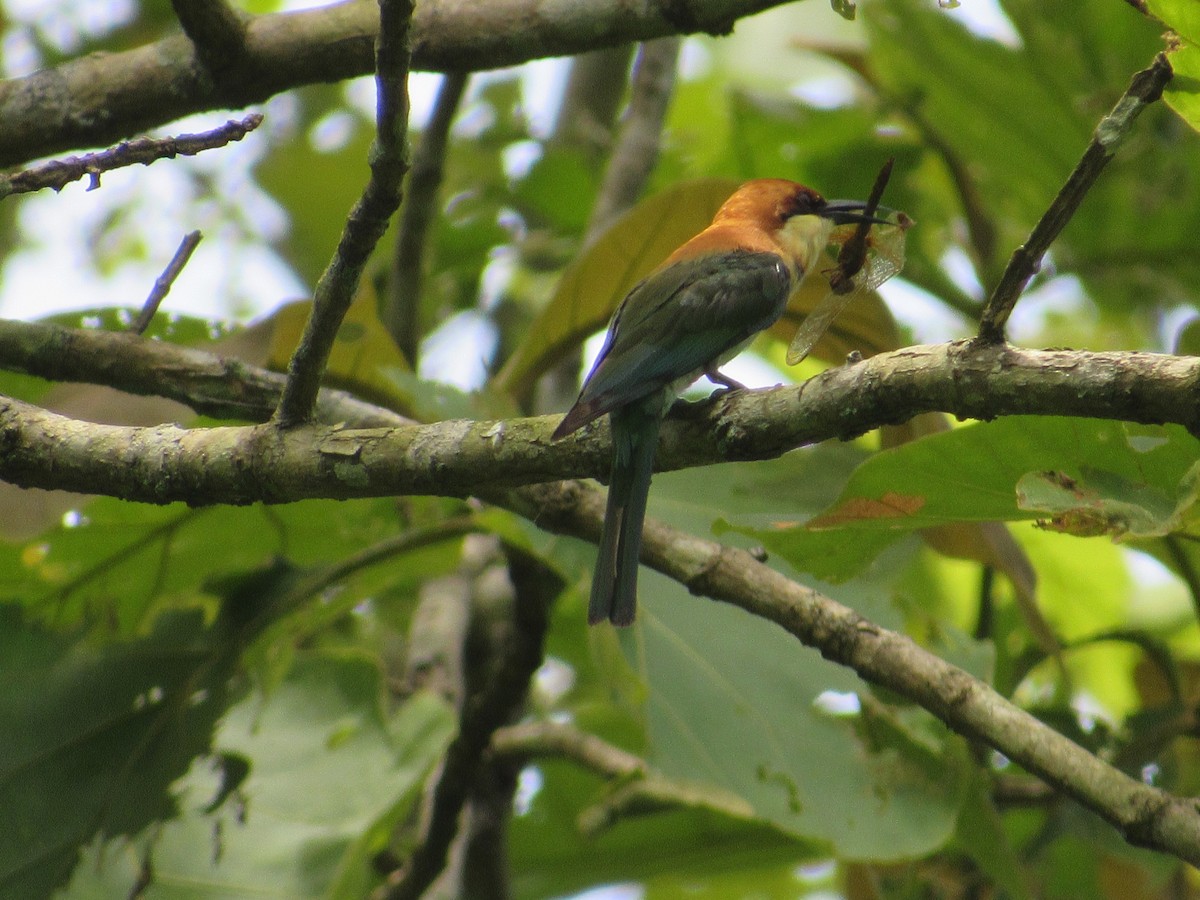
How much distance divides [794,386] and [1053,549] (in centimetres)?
318

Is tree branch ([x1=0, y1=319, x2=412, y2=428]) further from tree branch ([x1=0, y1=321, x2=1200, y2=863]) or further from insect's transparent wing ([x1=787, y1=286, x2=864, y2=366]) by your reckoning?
insect's transparent wing ([x1=787, y1=286, x2=864, y2=366])

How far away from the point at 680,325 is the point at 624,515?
0.56 m

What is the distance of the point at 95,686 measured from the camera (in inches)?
121

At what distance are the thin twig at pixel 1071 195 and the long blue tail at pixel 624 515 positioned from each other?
0.72 metres

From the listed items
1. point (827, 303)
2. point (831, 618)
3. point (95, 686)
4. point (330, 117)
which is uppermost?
point (330, 117)

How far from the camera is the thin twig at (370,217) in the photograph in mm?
1701

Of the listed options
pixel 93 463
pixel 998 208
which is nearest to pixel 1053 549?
pixel 998 208

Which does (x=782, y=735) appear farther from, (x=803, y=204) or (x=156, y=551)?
(x=156, y=551)

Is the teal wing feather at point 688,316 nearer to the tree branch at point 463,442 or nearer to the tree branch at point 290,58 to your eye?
the tree branch at point 463,442

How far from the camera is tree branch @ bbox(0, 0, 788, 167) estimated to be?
8.02ft

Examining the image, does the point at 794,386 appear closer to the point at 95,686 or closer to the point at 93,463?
the point at 93,463

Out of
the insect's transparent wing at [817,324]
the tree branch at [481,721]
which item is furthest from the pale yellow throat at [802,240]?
the tree branch at [481,721]

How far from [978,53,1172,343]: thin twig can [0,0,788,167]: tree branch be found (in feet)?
2.90

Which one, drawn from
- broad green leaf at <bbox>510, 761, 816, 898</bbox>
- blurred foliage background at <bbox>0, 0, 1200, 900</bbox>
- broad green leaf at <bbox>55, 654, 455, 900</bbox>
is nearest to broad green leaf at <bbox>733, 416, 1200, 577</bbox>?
blurred foliage background at <bbox>0, 0, 1200, 900</bbox>
